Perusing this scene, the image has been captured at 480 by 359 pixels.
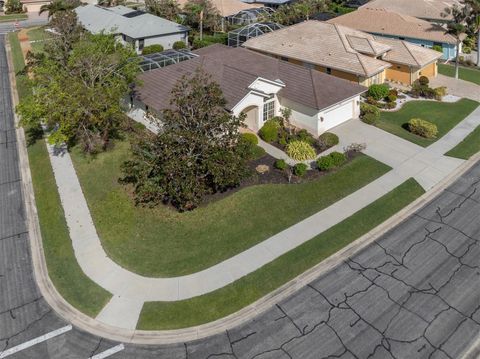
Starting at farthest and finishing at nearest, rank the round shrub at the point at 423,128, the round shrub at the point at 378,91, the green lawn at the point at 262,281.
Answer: the round shrub at the point at 378,91 < the round shrub at the point at 423,128 < the green lawn at the point at 262,281

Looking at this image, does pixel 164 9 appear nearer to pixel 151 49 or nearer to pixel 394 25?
pixel 151 49

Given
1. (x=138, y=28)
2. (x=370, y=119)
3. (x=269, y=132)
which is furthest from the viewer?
(x=138, y=28)

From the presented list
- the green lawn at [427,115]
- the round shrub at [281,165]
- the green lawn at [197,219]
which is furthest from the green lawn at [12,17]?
the green lawn at [427,115]

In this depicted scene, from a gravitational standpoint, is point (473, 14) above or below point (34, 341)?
above

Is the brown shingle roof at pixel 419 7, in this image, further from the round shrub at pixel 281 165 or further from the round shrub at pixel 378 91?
the round shrub at pixel 281 165

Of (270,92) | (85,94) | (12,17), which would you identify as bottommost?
(270,92)

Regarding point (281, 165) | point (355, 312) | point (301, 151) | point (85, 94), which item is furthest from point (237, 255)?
point (85, 94)
